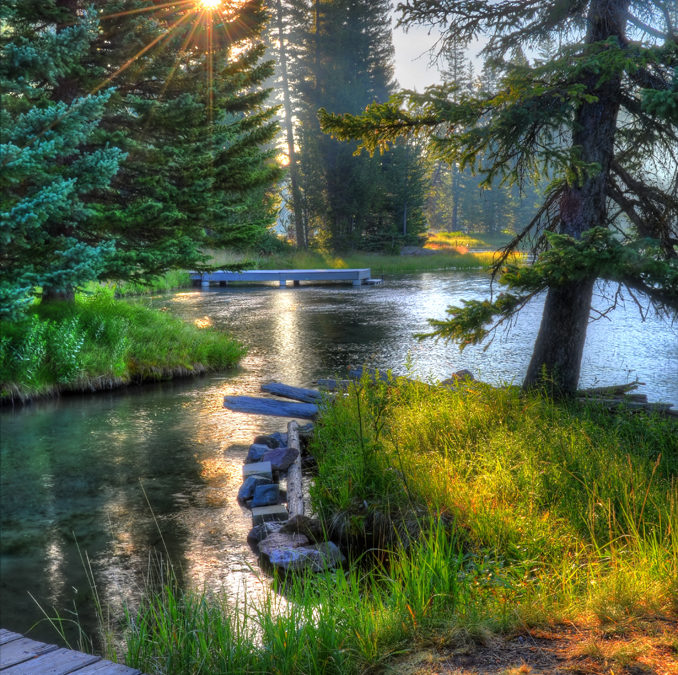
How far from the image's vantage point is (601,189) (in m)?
7.83

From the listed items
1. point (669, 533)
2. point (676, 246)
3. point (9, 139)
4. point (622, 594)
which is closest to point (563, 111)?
point (676, 246)

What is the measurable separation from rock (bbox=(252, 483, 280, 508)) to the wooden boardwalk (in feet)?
11.2

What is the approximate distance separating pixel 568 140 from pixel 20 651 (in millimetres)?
7296

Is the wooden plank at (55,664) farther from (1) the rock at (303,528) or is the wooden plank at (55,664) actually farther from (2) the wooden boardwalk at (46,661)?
(1) the rock at (303,528)

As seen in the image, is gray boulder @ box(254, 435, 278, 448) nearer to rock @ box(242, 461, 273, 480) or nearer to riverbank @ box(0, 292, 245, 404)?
rock @ box(242, 461, 273, 480)

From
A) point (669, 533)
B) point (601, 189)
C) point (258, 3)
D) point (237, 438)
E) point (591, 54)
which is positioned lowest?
point (237, 438)

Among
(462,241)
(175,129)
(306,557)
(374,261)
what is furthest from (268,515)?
(462,241)

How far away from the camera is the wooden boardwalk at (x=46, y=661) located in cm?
279

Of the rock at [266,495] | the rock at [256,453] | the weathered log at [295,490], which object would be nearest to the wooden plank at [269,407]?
the rock at [256,453]

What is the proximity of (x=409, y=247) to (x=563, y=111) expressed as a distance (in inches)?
1354

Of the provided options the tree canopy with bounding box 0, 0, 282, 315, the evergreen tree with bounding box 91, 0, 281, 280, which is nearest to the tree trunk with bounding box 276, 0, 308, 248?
the tree canopy with bounding box 0, 0, 282, 315

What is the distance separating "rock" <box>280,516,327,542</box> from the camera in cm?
551

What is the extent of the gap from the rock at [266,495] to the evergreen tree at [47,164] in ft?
13.5

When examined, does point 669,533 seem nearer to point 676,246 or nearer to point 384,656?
point 384,656
